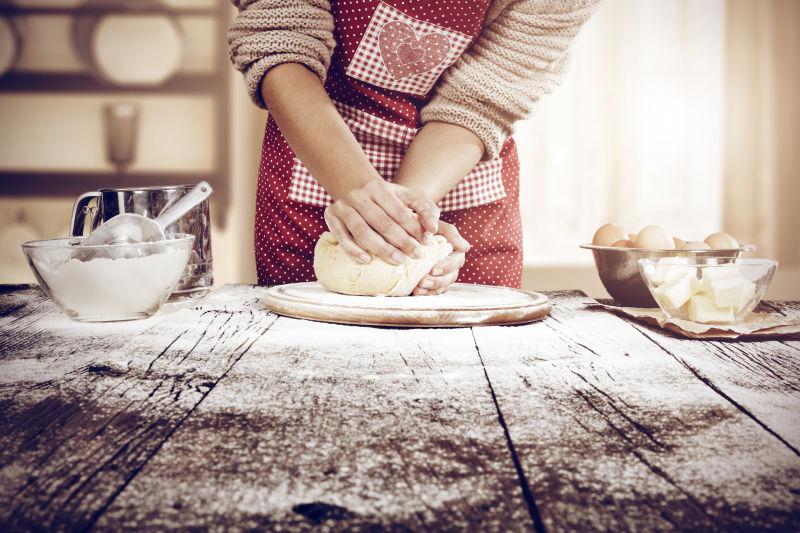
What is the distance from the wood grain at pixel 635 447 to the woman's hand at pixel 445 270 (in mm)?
377

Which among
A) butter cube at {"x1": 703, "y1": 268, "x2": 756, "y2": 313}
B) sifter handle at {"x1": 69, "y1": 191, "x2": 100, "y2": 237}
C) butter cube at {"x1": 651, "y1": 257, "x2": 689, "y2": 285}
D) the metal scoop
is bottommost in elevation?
butter cube at {"x1": 703, "y1": 268, "x2": 756, "y2": 313}

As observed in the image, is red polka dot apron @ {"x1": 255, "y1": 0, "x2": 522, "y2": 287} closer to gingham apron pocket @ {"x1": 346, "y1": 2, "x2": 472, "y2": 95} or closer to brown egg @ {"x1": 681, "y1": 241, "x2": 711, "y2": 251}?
gingham apron pocket @ {"x1": 346, "y1": 2, "x2": 472, "y2": 95}

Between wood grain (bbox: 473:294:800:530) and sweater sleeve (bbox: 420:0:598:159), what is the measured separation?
68cm

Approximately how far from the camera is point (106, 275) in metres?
0.87

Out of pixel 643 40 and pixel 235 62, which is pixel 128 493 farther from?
pixel 643 40

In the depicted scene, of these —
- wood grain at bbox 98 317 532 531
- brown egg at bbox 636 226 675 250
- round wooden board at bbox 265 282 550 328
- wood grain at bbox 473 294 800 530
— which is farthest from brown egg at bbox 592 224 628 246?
wood grain at bbox 98 317 532 531

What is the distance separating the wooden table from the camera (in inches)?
14.6

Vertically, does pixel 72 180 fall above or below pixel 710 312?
above

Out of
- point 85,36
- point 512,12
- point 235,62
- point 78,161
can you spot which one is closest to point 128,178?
point 78,161

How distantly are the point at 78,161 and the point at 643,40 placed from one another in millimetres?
2864

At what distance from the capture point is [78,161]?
3.39 metres

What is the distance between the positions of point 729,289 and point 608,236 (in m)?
0.38

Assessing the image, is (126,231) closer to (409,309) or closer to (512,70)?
(409,309)

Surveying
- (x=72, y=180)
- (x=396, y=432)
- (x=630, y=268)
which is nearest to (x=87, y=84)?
(x=72, y=180)
